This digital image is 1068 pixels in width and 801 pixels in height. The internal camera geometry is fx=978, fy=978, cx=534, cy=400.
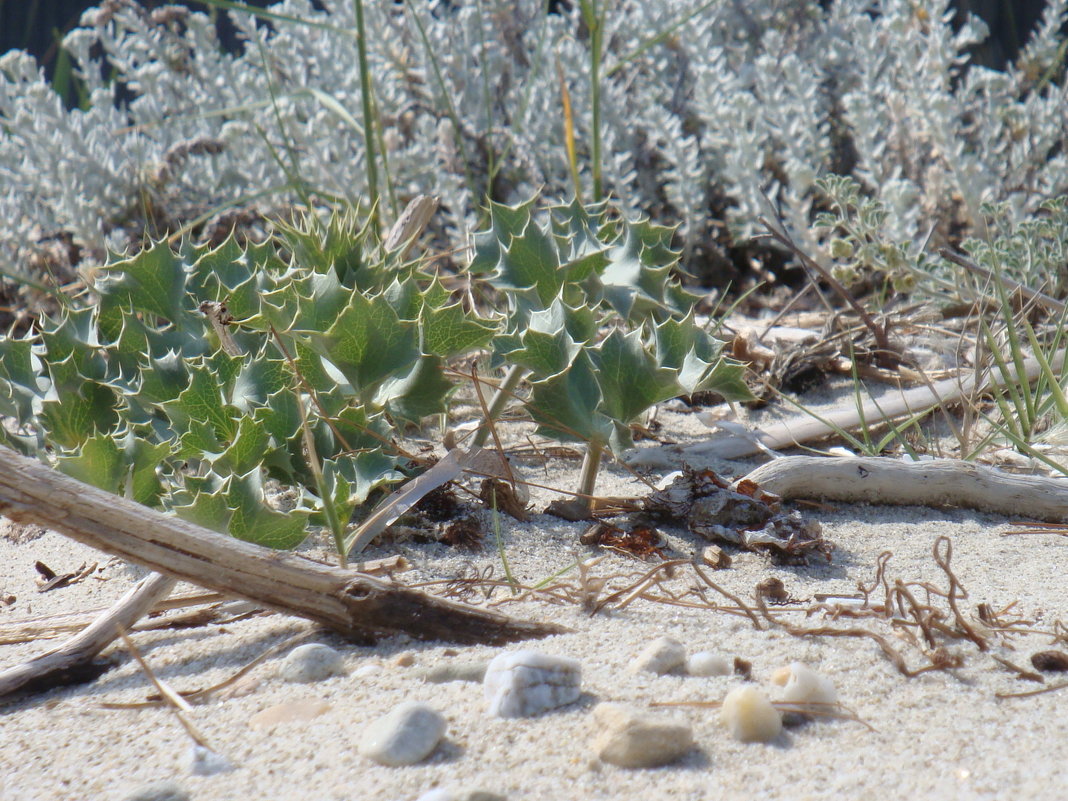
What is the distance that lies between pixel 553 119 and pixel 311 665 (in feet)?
10.0

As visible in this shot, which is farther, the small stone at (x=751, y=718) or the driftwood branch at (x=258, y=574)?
the driftwood branch at (x=258, y=574)

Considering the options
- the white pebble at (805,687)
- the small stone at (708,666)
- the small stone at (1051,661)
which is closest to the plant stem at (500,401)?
the small stone at (708,666)

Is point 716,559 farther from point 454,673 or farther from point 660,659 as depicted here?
point 454,673

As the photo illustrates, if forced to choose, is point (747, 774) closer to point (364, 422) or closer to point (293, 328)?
point (364, 422)

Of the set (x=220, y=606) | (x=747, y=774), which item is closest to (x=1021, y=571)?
(x=747, y=774)

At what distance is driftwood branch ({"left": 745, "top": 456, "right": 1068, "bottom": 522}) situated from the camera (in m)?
1.91

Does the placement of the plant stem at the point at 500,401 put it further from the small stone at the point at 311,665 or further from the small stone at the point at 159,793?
the small stone at the point at 159,793

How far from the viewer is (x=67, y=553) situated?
1.98 metres

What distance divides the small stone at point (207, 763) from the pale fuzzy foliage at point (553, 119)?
2568mm

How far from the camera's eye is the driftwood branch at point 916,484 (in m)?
1.91

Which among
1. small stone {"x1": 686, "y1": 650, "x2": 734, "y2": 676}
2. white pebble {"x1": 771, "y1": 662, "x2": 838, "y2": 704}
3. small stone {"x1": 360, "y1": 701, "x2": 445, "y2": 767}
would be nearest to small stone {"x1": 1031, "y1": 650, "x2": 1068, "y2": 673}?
white pebble {"x1": 771, "y1": 662, "x2": 838, "y2": 704}

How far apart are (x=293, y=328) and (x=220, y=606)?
20.2 inches

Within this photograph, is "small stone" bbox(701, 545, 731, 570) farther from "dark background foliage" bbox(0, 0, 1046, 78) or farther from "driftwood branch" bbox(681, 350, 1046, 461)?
"dark background foliage" bbox(0, 0, 1046, 78)

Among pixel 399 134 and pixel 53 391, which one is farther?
pixel 399 134
